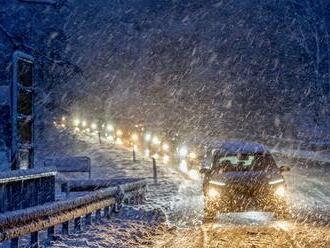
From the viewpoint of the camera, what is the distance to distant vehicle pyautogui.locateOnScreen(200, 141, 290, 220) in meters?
12.2

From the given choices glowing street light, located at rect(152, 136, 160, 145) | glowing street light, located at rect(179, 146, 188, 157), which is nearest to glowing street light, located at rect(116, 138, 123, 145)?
glowing street light, located at rect(152, 136, 160, 145)

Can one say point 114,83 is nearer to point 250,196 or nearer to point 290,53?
point 290,53

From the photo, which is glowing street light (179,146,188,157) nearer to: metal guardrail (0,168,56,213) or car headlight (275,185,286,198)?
car headlight (275,185,286,198)

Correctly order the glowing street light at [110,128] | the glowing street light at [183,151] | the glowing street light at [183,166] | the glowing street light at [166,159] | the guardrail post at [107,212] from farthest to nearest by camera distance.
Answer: the glowing street light at [110,128]
the glowing street light at [166,159]
the glowing street light at [183,151]
the glowing street light at [183,166]
the guardrail post at [107,212]

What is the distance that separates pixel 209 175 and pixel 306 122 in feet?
121

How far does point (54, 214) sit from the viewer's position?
9.85m

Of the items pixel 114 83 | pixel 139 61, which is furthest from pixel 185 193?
pixel 114 83

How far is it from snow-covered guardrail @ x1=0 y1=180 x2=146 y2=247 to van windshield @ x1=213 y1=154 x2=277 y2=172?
2746 millimetres

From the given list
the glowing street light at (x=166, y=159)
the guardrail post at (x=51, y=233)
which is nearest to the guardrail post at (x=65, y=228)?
the guardrail post at (x=51, y=233)

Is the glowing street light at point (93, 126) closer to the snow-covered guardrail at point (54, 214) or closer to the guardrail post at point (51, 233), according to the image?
the snow-covered guardrail at point (54, 214)

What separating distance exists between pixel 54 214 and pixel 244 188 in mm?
4438

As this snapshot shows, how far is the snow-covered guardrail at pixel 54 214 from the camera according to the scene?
827cm

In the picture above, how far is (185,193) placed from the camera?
62.5ft

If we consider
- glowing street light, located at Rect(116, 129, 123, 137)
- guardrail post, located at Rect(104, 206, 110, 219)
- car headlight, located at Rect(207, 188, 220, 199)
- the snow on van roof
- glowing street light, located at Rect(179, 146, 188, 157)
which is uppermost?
glowing street light, located at Rect(116, 129, 123, 137)
